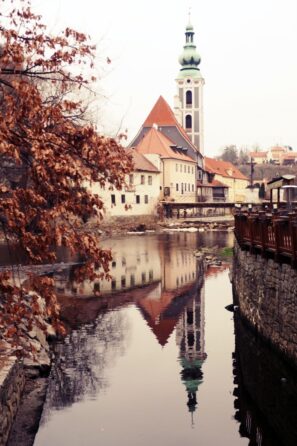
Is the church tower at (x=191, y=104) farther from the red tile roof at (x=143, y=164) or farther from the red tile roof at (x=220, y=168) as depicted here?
the red tile roof at (x=143, y=164)

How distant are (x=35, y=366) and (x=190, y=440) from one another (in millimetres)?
3892

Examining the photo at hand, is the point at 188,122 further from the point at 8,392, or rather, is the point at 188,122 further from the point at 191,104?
the point at 8,392

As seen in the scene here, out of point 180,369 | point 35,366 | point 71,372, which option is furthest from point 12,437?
point 180,369

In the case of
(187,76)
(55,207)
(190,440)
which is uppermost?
(187,76)

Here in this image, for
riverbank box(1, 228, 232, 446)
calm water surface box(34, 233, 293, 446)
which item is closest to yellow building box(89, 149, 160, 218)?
riverbank box(1, 228, 232, 446)

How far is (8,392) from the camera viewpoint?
9016mm

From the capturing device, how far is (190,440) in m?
9.50

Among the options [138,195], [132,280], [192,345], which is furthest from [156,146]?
[192,345]

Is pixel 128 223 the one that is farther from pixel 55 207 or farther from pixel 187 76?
pixel 55 207

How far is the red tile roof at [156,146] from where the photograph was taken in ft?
241

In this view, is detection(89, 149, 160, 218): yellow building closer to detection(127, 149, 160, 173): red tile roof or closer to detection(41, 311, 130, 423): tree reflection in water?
detection(127, 149, 160, 173): red tile roof

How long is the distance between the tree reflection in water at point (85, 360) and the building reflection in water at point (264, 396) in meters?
2.95

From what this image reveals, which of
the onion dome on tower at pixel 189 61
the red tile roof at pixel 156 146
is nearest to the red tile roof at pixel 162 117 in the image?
the red tile roof at pixel 156 146

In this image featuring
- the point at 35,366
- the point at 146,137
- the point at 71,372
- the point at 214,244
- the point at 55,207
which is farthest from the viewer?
the point at 146,137
